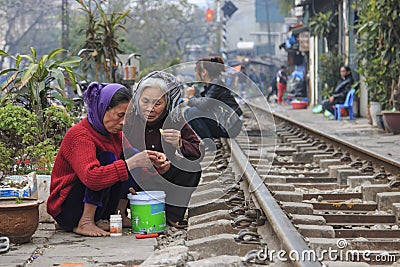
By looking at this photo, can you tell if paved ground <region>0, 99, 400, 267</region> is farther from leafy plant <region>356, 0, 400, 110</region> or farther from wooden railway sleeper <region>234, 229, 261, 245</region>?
leafy plant <region>356, 0, 400, 110</region>

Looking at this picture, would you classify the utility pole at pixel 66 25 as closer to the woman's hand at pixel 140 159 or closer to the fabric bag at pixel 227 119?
the fabric bag at pixel 227 119

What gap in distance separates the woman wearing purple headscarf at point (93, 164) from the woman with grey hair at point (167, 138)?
11 centimetres

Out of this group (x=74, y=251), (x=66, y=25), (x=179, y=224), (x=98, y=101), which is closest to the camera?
(x=74, y=251)

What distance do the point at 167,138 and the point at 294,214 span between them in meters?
0.99

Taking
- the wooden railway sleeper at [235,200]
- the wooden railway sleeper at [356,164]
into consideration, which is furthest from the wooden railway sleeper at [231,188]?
the wooden railway sleeper at [356,164]

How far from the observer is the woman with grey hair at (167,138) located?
5.20m

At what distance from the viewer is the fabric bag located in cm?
907

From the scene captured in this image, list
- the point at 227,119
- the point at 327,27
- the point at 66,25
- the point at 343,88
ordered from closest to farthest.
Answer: the point at 227,119 < the point at 343,88 < the point at 327,27 < the point at 66,25

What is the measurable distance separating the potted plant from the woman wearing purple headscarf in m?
9.10

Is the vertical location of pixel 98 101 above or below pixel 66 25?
below

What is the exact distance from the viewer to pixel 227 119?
377 inches

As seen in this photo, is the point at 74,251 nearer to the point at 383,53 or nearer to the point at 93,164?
the point at 93,164

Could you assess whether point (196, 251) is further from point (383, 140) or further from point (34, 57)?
point (383, 140)

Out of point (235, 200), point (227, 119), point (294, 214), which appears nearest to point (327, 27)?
point (227, 119)
